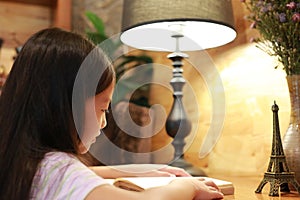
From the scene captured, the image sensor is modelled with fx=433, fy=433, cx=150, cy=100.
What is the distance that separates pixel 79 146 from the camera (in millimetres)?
856

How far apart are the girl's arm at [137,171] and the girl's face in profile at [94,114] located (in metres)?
0.30

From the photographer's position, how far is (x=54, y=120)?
776 millimetres

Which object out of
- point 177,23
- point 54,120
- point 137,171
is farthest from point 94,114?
point 177,23

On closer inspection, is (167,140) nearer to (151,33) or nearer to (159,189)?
(151,33)

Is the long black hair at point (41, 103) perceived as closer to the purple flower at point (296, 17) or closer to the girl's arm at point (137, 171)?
the girl's arm at point (137, 171)

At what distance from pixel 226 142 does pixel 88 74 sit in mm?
962

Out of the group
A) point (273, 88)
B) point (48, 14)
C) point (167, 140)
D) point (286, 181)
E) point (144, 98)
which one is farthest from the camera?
point (48, 14)

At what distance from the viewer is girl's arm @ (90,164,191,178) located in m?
1.15

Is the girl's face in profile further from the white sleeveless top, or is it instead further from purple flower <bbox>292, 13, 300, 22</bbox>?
purple flower <bbox>292, 13, 300, 22</bbox>

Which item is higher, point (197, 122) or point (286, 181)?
point (197, 122)

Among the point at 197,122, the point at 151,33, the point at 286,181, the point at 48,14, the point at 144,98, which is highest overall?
the point at 48,14

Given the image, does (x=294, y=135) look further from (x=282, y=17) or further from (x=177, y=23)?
(x=177, y=23)

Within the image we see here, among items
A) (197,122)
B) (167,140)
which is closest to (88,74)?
(197,122)

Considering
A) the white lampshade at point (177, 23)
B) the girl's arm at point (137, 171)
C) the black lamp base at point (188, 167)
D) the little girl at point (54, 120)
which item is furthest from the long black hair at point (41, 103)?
the black lamp base at point (188, 167)
